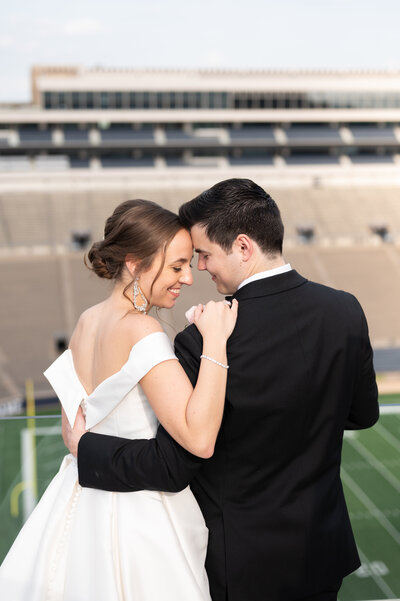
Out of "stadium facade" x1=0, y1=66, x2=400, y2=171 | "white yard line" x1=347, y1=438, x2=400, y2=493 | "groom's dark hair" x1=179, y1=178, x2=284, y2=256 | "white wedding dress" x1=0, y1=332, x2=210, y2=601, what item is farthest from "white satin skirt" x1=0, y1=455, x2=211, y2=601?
"stadium facade" x1=0, y1=66, x2=400, y2=171

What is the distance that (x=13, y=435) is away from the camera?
12.1 feet

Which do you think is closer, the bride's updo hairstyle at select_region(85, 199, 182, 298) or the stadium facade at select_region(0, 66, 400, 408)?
the bride's updo hairstyle at select_region(85, 199, 182, 298)

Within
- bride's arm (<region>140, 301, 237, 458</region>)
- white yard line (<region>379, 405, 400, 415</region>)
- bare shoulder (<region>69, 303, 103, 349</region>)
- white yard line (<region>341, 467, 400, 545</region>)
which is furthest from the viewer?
white yard line (<region>341, 467, 400, 545</region>)

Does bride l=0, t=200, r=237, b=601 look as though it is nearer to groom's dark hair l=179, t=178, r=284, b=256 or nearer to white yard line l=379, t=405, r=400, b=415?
groom's dark hair l=179, t=178, r=284, b=256

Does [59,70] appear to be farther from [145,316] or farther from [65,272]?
[145,316]

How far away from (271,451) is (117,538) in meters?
0.42

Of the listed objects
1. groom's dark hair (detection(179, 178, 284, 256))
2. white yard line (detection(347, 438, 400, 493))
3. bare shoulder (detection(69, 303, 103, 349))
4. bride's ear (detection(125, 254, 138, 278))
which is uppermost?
groom's dark hair (detection(179, 178, 284, 256))

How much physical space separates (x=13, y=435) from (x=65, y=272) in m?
22.0

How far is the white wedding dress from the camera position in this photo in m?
1.56

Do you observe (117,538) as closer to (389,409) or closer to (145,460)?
(145,460)

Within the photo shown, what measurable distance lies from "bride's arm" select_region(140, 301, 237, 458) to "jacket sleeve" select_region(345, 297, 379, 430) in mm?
365

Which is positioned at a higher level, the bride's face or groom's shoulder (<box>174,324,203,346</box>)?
the bride's face

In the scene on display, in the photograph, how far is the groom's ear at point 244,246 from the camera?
1551 millimetres

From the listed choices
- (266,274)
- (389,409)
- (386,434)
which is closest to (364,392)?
(266,274)
